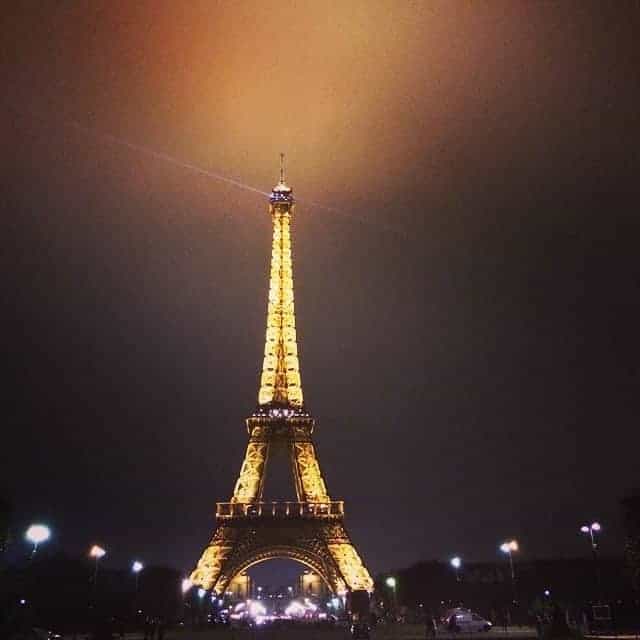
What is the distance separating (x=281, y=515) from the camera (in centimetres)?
6700

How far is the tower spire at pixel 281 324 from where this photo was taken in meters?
71.1

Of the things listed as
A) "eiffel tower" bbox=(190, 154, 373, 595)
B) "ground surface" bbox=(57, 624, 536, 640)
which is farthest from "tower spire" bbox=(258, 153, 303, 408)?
"ground surface" bbox=(57, 624, 536, 640)

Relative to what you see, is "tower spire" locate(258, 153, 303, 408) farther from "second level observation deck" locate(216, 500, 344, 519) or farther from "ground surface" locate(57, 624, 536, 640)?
"ground surface" locate(57, 624, 536, 640)

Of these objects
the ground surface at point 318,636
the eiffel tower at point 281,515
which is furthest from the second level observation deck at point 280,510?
the ground surface at point 318,636

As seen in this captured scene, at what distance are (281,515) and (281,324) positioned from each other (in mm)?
18020

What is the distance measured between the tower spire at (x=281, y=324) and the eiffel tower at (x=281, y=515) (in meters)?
0.11

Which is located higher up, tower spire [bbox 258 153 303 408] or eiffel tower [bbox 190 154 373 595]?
tower spire [bbox 258 153 303 408]

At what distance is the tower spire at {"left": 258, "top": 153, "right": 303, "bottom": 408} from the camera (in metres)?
71.1

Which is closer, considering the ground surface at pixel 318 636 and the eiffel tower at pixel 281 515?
the ground surface at pixel 318 636

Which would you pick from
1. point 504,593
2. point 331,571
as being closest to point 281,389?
point 331,571

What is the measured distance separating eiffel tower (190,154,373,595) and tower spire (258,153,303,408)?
0.11 m

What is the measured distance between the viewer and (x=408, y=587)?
3346 inches

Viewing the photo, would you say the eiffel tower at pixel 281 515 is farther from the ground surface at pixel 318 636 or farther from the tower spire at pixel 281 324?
the ground surface at pixel 318 636

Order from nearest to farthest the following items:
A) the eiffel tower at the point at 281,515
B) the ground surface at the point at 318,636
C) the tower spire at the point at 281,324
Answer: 1. the ground surface at the point at 318,636
2. the eiffel tower at the point at 281,515
3. the tower spire at the point at 281,324
